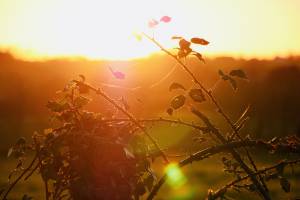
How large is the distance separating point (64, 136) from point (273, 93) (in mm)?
29795

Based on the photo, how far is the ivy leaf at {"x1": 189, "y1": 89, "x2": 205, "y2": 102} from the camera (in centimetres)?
189

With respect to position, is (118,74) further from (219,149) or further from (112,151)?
(219,149)

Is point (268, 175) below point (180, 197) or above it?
below

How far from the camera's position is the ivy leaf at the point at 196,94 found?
189 centimetres

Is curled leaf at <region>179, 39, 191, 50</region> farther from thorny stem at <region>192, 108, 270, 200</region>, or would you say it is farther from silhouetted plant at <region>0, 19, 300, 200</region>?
thorny stem at <region>192, 108, 270, 200</region>

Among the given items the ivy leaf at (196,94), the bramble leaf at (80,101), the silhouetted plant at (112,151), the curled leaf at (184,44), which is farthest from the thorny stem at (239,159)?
the bramble leaf at (80,101)

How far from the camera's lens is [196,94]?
1.90 m

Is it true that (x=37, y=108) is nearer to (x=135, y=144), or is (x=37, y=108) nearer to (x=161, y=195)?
(x=161, y=195)

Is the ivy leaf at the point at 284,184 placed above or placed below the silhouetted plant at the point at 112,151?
below

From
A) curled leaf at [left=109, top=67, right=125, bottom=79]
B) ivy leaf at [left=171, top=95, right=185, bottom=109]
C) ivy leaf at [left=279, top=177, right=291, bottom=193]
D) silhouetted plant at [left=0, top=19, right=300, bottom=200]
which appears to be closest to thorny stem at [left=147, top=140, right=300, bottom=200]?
silhouetted plant at [left=0, top=19, right=300, bottom=200]

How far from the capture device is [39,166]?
1823 millimetres

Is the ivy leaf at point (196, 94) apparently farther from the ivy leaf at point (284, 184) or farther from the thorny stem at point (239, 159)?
the ivy leaf at point (284, 184)

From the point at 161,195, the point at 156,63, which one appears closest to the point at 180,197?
the point at 161,195

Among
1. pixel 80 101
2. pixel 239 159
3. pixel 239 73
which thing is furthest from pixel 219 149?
pixel 80 101
